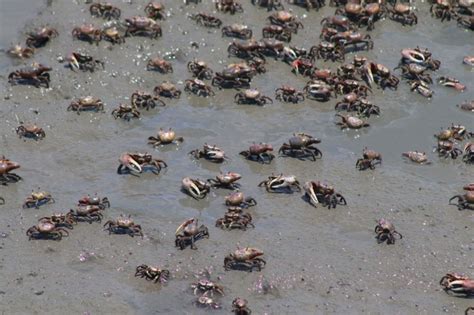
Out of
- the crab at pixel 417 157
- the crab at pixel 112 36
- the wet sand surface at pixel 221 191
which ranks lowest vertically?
the wet sand surface at pixel 221 191

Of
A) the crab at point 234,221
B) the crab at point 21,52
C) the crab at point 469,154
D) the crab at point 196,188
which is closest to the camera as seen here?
the crab at point 234,221

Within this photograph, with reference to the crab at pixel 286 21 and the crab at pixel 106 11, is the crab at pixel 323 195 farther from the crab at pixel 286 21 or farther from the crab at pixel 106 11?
the crab at pixel 106 11

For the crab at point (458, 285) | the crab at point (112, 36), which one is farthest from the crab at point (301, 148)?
the crab at point (112, 36)

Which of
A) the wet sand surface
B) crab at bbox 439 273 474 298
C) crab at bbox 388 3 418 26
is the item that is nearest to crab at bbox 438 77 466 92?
the wet sand surface

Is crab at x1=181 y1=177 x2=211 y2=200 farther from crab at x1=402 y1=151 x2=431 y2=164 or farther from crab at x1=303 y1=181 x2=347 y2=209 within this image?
crab at x1=402 y1=151 x2=431 y2=164

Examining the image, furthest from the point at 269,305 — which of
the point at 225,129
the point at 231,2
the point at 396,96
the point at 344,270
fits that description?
the point at 231,2

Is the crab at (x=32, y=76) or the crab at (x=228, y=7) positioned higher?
the crab at (x=228, y=7)

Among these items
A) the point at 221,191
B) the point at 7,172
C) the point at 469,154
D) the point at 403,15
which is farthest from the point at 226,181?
the point at 403,15
